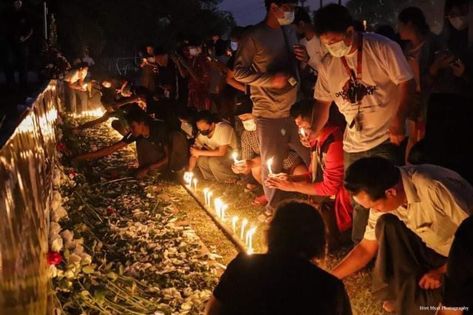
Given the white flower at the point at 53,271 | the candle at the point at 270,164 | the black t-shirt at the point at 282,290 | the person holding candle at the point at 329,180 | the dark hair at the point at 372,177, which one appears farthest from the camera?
the candle at the point at 270,164

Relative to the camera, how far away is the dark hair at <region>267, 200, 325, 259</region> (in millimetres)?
2387

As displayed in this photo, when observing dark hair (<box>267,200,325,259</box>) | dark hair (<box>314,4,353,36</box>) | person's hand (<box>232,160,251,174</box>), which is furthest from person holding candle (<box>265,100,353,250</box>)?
dark hair (<box>267,200,325,259</box>)

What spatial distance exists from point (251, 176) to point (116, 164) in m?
2.83

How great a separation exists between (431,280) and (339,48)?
180 cm

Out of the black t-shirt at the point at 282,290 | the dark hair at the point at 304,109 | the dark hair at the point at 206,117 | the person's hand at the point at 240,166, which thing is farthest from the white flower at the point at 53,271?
the dark hair at the point at 206,117

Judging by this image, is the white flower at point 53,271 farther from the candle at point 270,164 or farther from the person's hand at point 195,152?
the person's hand at point 195,152

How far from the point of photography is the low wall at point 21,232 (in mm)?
2438

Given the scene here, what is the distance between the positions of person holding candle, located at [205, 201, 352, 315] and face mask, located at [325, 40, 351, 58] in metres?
2.16

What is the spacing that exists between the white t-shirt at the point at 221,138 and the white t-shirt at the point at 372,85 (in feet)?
8.81

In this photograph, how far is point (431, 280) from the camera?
3.41 m

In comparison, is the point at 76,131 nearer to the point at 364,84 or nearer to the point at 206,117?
the point at 206,117

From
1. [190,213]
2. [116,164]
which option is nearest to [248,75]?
[190,213]

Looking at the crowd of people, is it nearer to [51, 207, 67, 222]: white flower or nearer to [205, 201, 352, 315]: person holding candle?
[205, 201, 352, 315]: person holding candle

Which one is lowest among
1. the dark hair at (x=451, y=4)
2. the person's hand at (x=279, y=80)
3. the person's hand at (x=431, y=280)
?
the person's hand at (x=431, y=280)
